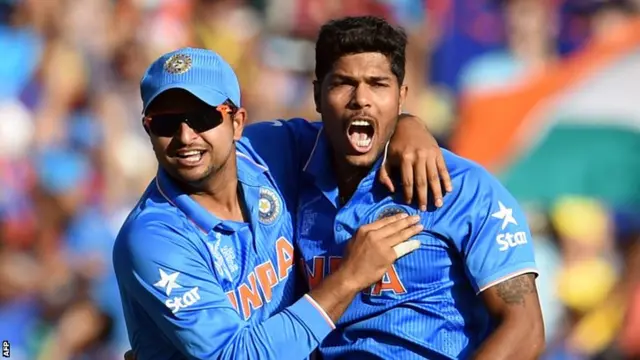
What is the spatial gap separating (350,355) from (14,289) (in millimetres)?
4611

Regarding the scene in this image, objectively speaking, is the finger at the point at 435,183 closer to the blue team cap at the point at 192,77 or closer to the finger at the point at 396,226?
the finger at the point at 396,226

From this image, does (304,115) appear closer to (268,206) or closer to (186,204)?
(268,206)

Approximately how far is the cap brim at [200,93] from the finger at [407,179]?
72 centimetres

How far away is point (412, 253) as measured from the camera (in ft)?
15.7

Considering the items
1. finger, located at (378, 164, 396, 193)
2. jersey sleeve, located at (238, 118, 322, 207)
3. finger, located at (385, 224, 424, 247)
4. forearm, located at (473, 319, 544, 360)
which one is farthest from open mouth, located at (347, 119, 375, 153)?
forearm, located at (473, 319, 544, 360)

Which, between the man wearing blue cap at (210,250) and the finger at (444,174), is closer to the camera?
the man wearing blue cap at (210,250)

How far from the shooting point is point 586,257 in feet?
31.9

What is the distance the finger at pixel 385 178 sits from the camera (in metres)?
4.90

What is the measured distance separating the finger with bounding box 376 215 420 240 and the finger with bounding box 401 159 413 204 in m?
0.09

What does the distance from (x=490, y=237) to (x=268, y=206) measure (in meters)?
0.89

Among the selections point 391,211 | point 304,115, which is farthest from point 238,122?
point 304,115

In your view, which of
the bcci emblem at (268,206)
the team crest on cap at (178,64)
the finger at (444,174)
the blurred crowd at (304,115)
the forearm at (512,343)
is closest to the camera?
the forearm at (512,343)

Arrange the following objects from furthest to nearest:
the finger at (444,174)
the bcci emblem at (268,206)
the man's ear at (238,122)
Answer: the bcci emblem at (268,206) < the man's ear at (238,122) < the finger at (444,174)

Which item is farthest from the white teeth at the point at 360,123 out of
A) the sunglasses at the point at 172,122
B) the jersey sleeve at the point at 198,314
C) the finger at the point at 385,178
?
the jersey sleeve at the point at 198,314
